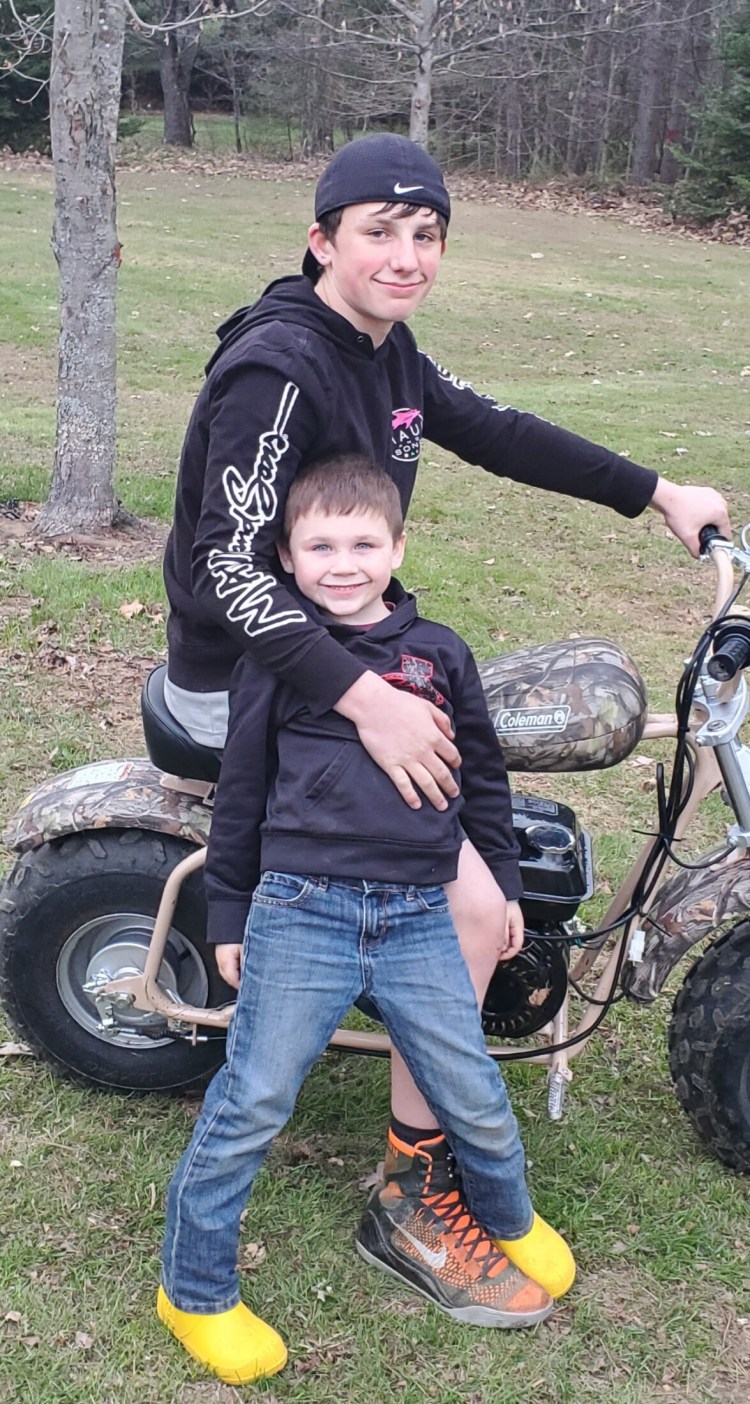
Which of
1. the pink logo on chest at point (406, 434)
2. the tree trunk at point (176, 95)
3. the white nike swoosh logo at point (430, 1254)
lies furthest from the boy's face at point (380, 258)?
the tree trunk at point (176, 95)

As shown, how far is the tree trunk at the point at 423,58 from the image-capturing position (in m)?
19.2

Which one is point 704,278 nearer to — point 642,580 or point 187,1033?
point 642,580

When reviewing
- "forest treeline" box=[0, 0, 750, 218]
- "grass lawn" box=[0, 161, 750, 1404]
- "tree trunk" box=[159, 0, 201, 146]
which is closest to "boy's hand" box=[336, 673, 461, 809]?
"grass lawn" box=[0, 161, 750, 1404]

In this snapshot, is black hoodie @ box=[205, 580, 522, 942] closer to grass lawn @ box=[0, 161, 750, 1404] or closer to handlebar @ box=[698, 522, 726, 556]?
handlebar @ box=[698, 522, 726, 556]

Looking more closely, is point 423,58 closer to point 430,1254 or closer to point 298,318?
point 298,318

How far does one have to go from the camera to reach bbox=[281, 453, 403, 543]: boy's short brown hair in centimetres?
225

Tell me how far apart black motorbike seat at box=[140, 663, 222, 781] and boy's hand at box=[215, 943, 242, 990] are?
A: 46cm

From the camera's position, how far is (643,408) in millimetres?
10914

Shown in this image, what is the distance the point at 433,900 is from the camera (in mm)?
2318

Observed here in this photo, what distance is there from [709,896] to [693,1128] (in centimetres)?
64

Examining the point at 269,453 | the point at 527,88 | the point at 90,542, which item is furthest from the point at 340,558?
the point at 527,88

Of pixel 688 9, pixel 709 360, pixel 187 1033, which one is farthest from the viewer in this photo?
pixel 688 9

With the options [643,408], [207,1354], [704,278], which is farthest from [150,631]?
[704,278]

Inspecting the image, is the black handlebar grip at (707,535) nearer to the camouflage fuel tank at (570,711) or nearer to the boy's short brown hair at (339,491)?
the camouflage fuel tank at (570,711)
